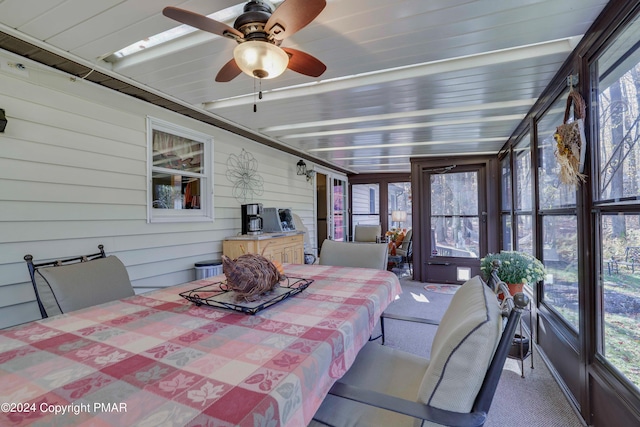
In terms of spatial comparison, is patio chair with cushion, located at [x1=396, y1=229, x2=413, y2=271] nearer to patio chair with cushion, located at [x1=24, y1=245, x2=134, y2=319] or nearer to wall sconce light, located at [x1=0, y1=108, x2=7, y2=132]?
patio chair with cushion, located at [x1=24, y1=245, x2=134, y2=319]

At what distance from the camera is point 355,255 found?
2.56m

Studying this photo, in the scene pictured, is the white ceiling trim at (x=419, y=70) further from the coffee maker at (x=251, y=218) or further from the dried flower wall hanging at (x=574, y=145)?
the coffee maker at (x=251, y=218)

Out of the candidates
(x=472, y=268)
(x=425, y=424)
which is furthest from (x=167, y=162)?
(x=472, y=268)

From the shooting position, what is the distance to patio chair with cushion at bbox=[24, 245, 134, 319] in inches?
60.5

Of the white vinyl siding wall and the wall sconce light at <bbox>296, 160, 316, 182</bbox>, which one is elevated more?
the wall sconce light at <bbox>296, 160, 316, 182</bbox>

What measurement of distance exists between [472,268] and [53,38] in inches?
233

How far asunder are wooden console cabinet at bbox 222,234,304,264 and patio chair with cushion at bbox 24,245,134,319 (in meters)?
1.21

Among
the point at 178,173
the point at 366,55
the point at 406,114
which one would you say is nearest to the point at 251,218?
the point at 178,173

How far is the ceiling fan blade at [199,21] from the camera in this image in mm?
1263

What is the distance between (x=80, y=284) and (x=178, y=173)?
1700mm

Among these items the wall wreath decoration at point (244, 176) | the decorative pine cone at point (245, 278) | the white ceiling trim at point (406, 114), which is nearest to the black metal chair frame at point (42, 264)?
the decorative pine cone at point (245, 278)

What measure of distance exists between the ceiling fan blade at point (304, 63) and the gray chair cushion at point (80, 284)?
1741mm

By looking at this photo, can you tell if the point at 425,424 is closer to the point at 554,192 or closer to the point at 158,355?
the point at 158,355

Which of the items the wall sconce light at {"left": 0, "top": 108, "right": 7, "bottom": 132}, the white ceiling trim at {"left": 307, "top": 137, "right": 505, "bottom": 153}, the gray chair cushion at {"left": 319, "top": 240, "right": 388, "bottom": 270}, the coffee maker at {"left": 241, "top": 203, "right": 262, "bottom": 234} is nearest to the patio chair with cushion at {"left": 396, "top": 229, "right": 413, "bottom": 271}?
the white ceiling trim at {"left": 307, "top": 137, "right": 505, "bottom": 153}
